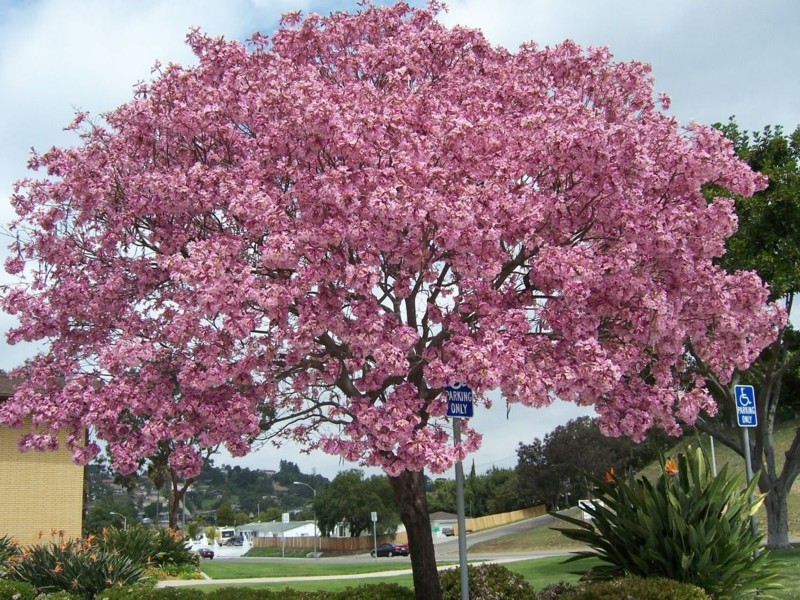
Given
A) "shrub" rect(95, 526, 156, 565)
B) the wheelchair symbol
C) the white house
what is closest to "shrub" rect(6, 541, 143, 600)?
"shrub" rect(95, 526, 156, 565)

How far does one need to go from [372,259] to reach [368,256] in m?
0.06

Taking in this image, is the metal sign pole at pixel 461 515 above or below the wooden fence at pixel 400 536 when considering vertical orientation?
above

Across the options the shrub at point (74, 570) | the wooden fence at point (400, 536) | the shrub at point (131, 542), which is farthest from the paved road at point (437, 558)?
the shrub at point (74, 570)

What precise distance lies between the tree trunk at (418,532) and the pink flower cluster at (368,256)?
1507 mm

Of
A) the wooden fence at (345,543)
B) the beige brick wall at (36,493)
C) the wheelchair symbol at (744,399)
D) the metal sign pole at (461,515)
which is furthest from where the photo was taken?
the wooden fence at (345,543)

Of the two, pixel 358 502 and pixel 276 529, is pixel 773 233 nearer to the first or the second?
pixel 358 502

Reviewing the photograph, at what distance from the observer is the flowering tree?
9.80 m

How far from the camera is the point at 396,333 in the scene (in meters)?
9.68

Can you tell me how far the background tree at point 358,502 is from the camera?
88550 millimetres

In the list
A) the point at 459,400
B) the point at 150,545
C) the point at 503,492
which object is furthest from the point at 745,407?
the point at 503,492

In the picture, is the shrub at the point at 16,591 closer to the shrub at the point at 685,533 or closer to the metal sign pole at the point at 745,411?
the shrub at the point at 685,533

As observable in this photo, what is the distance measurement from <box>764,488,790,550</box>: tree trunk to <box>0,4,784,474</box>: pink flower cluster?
657 inches

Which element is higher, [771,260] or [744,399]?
[771,260]

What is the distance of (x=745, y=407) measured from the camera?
13.5 metres
